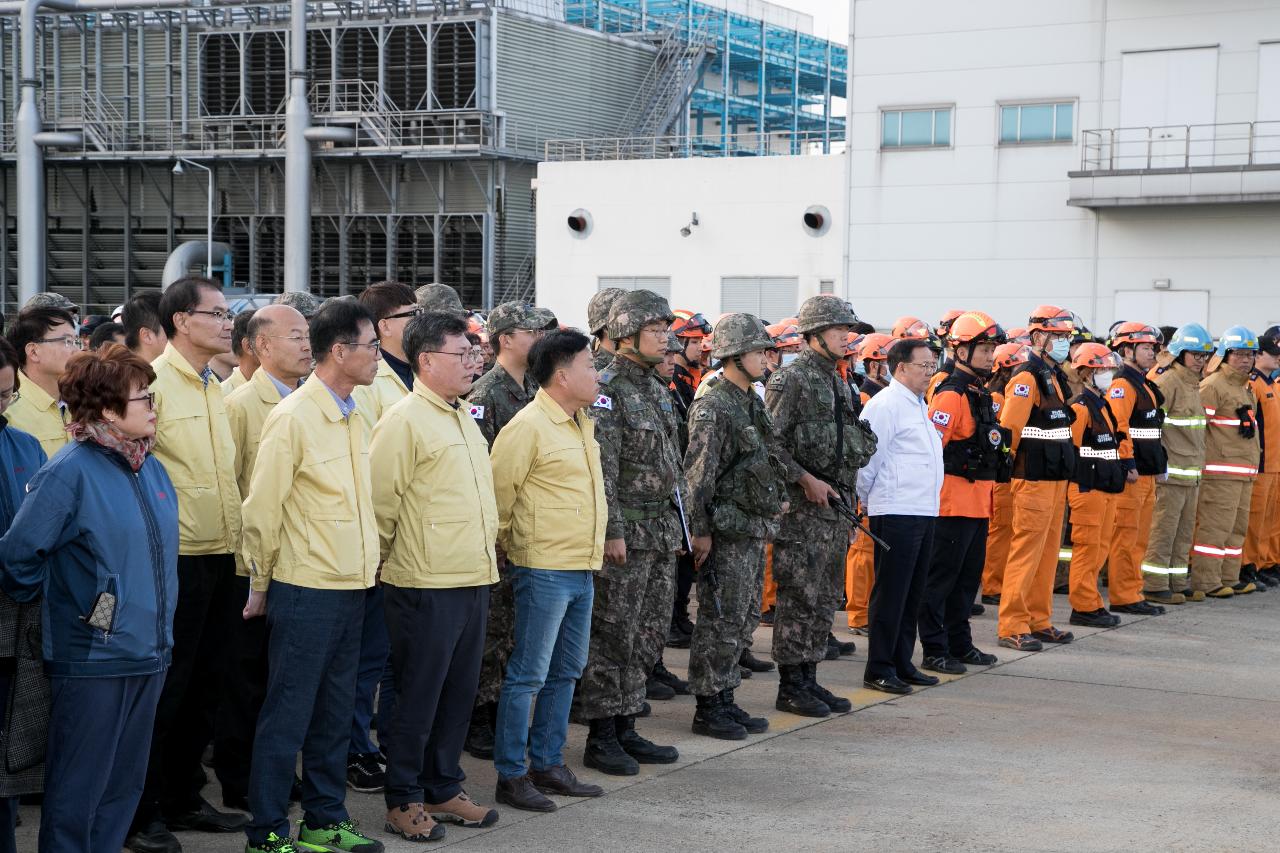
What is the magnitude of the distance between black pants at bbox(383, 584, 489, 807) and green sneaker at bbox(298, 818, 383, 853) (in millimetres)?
302

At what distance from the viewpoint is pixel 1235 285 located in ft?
88.1

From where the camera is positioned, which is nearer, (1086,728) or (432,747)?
(432,747)

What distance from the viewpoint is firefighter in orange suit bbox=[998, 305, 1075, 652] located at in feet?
32.8

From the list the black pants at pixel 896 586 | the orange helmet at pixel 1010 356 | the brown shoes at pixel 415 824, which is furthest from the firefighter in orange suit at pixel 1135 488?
the brown shoes at pixel 415 824

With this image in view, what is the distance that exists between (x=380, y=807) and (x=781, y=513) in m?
2.54

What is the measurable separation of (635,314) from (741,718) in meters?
2.25

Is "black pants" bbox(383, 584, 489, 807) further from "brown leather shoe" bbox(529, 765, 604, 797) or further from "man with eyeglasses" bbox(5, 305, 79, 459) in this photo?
"man with eyeglasses" bbox(5, 305, 79, 459)

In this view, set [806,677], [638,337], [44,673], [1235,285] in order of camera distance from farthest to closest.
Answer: [1235,285] → [806,677] → [638,337] → [44,673]

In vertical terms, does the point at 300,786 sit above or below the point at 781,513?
below

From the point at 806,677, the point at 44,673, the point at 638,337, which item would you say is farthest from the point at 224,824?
the point at 806,677

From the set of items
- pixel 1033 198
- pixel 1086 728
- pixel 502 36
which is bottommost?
pixel 1086 728

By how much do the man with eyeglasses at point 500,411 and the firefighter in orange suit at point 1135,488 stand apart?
19.9 feet

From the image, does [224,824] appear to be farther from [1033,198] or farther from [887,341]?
[1033,198]

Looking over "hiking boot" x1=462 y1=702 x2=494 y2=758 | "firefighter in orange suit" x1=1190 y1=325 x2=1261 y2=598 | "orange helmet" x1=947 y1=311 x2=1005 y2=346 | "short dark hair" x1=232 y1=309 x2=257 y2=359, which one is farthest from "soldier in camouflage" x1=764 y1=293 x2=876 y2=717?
"firefighter in orange suit" x1=1190 y1=325 x2=1261 y2=598
